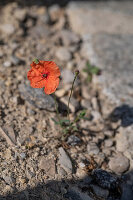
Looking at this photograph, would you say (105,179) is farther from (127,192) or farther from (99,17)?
(99,17)

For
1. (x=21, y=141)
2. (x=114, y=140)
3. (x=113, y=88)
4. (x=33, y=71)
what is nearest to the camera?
(x=33, y=71)

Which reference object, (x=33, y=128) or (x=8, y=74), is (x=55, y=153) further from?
(x=8, y=74)

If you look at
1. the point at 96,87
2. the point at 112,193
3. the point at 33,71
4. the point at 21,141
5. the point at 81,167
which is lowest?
the point at 112,193

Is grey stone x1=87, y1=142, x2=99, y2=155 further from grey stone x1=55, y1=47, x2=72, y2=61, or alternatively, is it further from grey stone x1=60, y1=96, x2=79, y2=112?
grey stone x1=55, y1=47, x2=72, y2=61

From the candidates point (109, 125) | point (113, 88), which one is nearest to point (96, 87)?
point (113, 88)

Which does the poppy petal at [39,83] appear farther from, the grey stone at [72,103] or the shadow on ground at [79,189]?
the shadow on ground at [79,189]

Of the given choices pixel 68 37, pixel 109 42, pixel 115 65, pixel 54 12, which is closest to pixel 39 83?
pixel 115 65

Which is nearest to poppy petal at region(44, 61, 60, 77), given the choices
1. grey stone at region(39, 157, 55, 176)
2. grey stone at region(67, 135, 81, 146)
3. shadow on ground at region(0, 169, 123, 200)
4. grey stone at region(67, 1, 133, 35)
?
Result: grey stone at region(67, 135, 81, 146)
